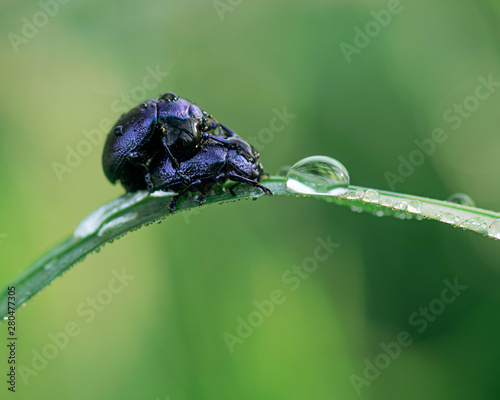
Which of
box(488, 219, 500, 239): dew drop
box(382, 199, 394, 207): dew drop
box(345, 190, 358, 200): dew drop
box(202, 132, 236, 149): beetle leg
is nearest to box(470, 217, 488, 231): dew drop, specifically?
box(488, 219, 500, 239): dew drop

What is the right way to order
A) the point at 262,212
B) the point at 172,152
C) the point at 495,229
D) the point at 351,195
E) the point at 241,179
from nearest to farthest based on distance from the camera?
1. the point at 495,229
2. the point at 351,195
3. the point at 241,179
4. the point at 172,152
5. the point at 262,212

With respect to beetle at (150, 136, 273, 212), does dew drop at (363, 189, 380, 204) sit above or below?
below

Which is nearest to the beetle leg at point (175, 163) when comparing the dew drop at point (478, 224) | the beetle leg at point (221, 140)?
the beetle leg at point (221, 140)

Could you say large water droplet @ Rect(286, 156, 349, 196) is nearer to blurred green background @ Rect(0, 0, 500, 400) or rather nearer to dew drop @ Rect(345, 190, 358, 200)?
dew drop @ Rect(345, 190, 358, 200)

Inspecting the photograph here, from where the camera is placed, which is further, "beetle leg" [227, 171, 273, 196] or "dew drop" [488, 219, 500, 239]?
"beetle leg" [227, 171, 273, 196]

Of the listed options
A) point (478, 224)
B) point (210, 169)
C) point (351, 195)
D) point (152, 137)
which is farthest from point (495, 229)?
point (152, 137)

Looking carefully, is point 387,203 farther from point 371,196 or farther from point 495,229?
point 495,229
